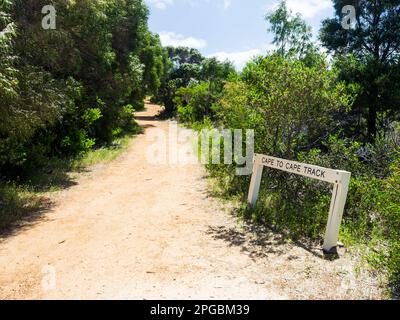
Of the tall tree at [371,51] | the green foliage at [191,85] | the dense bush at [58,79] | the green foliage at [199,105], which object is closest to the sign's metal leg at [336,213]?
the dense bush at [58,79]

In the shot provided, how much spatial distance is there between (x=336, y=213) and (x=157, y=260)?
2722mm

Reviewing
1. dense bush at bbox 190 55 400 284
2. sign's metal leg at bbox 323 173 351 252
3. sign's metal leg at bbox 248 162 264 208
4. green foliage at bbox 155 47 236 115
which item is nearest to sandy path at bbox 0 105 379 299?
sign's metal leg at bbox 323 173 351 252

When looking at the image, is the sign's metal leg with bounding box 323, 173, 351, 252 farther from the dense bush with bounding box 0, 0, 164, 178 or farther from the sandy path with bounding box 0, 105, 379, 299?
the dense bush with bounding box 0, 0, 164, 178

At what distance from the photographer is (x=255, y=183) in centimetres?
748

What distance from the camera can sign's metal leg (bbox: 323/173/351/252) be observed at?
5418 millimetres

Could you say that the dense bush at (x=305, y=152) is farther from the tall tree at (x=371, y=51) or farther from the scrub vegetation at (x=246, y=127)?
the tall tree at (x=371, y=51)

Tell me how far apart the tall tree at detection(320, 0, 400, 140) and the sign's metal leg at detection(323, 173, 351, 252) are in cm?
1356

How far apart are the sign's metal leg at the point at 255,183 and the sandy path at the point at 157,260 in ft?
2.03

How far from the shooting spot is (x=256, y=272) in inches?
193

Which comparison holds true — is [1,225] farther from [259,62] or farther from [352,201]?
[352,201]

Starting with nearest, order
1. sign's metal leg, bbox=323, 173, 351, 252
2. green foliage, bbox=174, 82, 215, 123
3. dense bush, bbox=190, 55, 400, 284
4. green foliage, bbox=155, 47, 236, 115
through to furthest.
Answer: sign's metal leg, bbox=323, 173, 351, 252 < dense bush, bbox=190, 55, 400, 284 < green foliage, bbox=174, 82, 215, 123 < green foliage, bbox=155, 47, 236, 115

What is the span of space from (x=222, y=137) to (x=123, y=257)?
6.18 meters

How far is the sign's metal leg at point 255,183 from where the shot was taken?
24.3ft

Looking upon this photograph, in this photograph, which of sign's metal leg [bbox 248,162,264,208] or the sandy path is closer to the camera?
the sandy path
